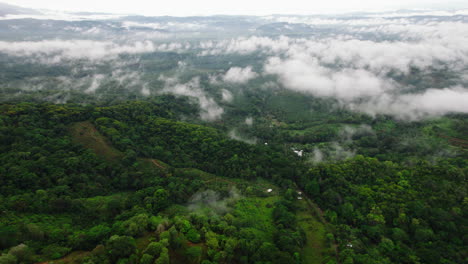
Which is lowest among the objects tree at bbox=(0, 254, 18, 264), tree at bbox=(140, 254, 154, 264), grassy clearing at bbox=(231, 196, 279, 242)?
grassy clearing at bbox=(231, 196, 279, 242)

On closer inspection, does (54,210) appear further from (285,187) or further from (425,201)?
(425,201)

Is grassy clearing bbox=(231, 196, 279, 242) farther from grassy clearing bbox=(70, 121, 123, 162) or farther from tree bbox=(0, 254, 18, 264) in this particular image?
grassy clearing bbox=(70, 121, 123, 162)

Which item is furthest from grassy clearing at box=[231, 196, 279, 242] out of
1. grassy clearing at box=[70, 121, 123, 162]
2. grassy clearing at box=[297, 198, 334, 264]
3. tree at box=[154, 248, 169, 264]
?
grassy clearing at box=[70, 121, 123, 162]

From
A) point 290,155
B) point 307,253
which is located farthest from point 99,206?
point 290,155

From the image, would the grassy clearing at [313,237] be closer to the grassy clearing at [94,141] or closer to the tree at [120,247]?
the tree at [120,247]

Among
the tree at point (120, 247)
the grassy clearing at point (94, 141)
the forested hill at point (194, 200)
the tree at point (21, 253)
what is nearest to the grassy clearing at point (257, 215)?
the forested hill at point (194, 200)

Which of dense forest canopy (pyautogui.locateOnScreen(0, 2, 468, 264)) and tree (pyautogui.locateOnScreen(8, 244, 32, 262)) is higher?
tree (pyautogui.locateOnScreen(8, 244, 32, 262))

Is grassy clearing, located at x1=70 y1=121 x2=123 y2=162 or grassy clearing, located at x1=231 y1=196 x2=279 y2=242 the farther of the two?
grassy clearing, located at x1=70 y1=121 x2=123 y2=162

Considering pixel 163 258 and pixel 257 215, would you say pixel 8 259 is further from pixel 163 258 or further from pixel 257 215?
pixel 257 215
